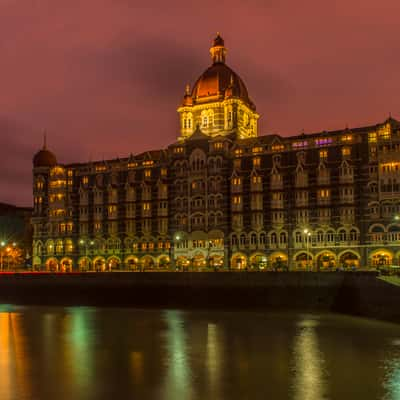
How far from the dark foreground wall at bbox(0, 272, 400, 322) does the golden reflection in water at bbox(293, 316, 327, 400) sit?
10.6 metres

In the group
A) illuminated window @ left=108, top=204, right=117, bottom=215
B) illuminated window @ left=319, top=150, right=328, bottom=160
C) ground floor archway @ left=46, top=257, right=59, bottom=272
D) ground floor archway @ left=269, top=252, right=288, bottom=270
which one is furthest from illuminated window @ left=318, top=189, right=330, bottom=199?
ground floor archway @ left=46, top=257, right=59, bottom=272

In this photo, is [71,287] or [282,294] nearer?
[282,294]

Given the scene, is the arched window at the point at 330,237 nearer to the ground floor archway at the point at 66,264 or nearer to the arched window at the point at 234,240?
the arched window at the point at 234,240

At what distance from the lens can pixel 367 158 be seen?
9300 cm

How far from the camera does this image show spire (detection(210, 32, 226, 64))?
417 ft

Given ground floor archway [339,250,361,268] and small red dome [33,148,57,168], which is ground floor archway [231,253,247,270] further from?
small red dome [33,148,57,168]

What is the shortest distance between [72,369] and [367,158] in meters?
66.7

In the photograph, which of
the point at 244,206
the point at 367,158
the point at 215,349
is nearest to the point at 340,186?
the point at 367,158

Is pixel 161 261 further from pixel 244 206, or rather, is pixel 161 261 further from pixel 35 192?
pixel 35 192

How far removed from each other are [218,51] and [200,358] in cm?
9595

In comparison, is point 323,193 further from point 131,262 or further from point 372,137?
point 131,262

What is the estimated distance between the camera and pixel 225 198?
10325 centimetres

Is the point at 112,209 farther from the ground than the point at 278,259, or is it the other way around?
the point at 112,209

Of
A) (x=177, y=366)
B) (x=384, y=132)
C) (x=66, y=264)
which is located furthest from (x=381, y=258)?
(x=66, y=264)
